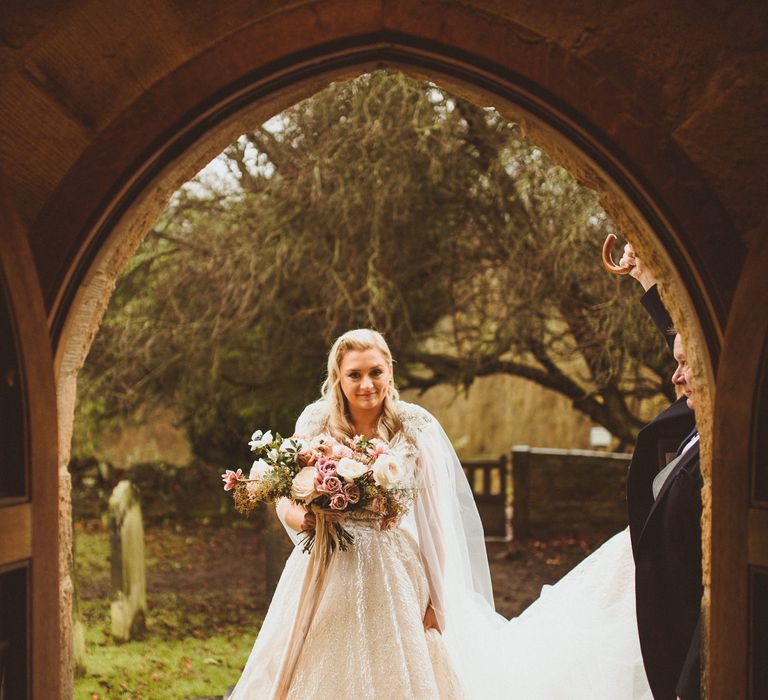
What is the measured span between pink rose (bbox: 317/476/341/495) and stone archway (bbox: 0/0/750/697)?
1326 mm

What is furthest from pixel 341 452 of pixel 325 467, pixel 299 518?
pixel 299 518

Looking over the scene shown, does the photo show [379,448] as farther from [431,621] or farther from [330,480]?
[431,621]

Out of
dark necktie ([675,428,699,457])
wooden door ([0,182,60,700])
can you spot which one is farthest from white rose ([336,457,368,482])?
wooden door ([0,182,60,700])

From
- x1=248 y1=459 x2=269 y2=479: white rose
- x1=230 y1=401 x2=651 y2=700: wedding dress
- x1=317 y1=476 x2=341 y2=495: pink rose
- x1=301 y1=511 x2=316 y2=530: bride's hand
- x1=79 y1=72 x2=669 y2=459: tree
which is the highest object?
x1=79 y1=72 x2=669 y2=459: tree

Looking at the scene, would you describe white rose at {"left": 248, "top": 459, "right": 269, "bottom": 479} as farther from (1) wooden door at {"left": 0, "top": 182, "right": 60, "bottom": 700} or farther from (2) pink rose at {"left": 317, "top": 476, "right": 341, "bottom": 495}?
(1) wooden door at {"left": 0, "top": 182, "right": 60, "bottom": 700}

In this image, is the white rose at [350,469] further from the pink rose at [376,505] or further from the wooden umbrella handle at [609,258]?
the wooden umbrella handle at [609,258]

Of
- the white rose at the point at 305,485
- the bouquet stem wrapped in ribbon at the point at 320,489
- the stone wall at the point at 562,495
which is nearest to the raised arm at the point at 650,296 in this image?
the bouquet stem wrapped in ribbon at the point at 320,489

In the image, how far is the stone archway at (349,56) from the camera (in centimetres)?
231

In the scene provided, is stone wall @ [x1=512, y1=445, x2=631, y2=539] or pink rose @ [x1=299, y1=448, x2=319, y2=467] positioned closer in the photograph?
pink rose @ [x1=299, y1=448, x2=319, y2=467]

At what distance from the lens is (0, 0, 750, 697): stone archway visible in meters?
2.31

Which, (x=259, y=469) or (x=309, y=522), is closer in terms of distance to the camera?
(x=259, y=469)

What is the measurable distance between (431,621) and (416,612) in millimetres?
143

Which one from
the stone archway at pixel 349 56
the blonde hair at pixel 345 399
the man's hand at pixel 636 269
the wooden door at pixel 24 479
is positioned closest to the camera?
the wooden door at pixel 24 479

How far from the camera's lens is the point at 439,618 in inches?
157
